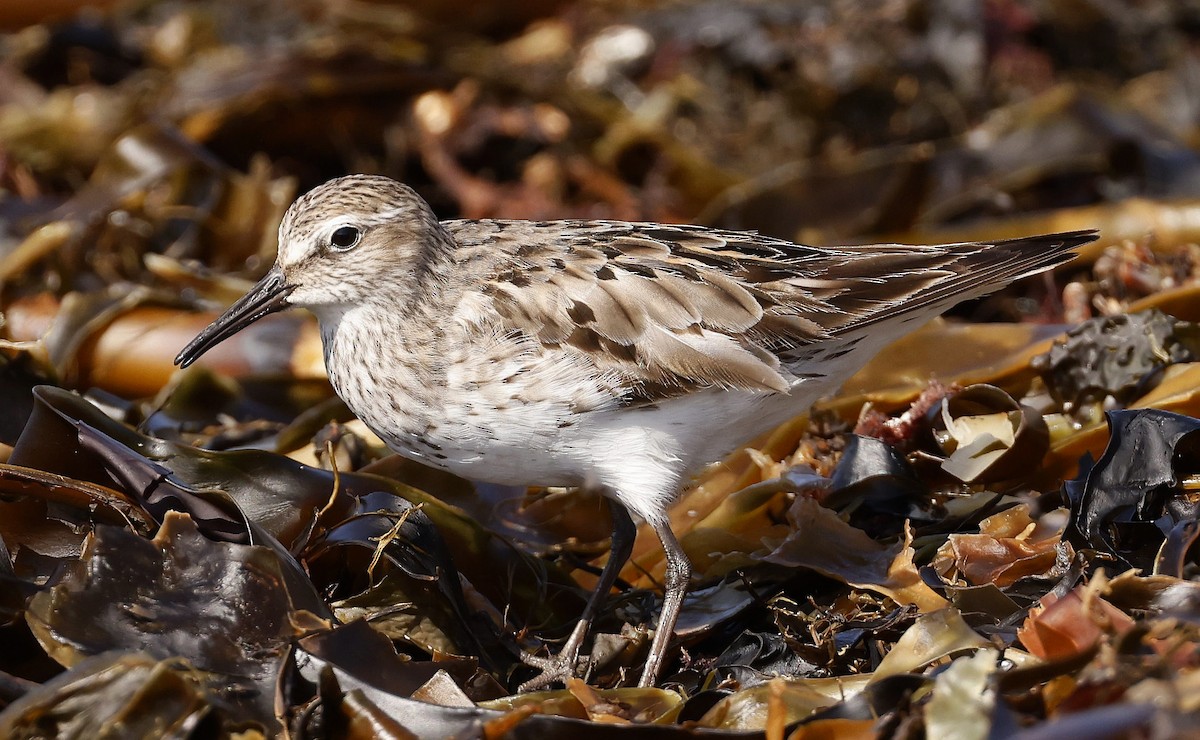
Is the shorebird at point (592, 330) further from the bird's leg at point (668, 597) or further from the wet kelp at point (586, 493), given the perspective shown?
the wet kelp at point (586, 493)

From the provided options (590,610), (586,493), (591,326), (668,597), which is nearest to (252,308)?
(591,326)

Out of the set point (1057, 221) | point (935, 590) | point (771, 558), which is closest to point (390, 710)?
point (771, 558)

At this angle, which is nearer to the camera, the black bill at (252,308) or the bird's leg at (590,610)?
the bird's leg at (590,610)

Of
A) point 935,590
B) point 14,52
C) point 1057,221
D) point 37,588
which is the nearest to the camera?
point 37,588

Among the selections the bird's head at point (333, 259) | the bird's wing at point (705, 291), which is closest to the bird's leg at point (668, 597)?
the bird's wing at point (705, 291)

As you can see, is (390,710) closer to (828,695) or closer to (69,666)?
(69,666)

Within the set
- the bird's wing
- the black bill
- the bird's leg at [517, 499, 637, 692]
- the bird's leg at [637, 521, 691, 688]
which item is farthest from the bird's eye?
the bird's leg at [637, 521, 691, 688]

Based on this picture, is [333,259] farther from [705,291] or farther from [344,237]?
[705,291]
